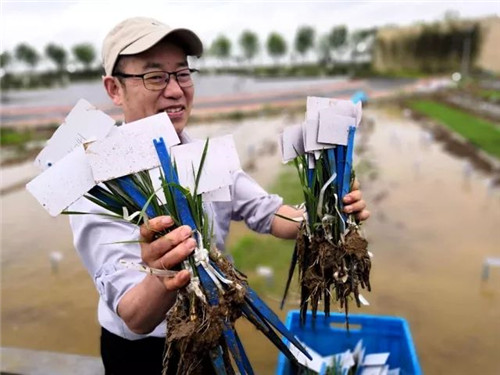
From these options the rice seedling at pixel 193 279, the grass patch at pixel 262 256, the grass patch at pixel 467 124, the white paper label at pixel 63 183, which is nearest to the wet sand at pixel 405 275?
the grass patch at pixel 262 256

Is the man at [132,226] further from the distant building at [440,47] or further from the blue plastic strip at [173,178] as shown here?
the distant building at [440,47]

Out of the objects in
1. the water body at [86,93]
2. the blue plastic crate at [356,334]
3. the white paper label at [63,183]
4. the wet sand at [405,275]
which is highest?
the white paper label at [63,183]

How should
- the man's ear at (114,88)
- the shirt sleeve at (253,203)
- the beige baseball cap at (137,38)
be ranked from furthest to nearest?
the shirt sleeve at (253,203), the man's ear at (114,88), the beige baseball cap at (137,38)

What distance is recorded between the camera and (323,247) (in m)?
1.47

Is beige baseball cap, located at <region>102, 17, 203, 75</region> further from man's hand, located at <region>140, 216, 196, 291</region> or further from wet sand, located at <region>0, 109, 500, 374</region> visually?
wet sand, located at <region>0, 109, 500, 374</region>

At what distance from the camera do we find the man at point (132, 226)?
1.27m

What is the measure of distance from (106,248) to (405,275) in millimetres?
3635

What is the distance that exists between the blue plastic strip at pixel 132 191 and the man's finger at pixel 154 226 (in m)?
0.07

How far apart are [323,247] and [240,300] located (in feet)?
1.31

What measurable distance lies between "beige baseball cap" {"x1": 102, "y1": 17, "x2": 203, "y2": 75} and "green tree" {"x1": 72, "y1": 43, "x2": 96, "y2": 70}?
191 ft

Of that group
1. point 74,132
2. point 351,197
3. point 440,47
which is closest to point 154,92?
point 74,132

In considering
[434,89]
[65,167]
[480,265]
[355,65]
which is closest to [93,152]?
[65,167]

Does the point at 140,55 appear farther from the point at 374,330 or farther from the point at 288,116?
the point at 288,116

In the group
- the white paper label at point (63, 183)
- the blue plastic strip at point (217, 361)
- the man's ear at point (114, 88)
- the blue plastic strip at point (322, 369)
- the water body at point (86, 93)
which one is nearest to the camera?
the white paper label at point (63, 183)
